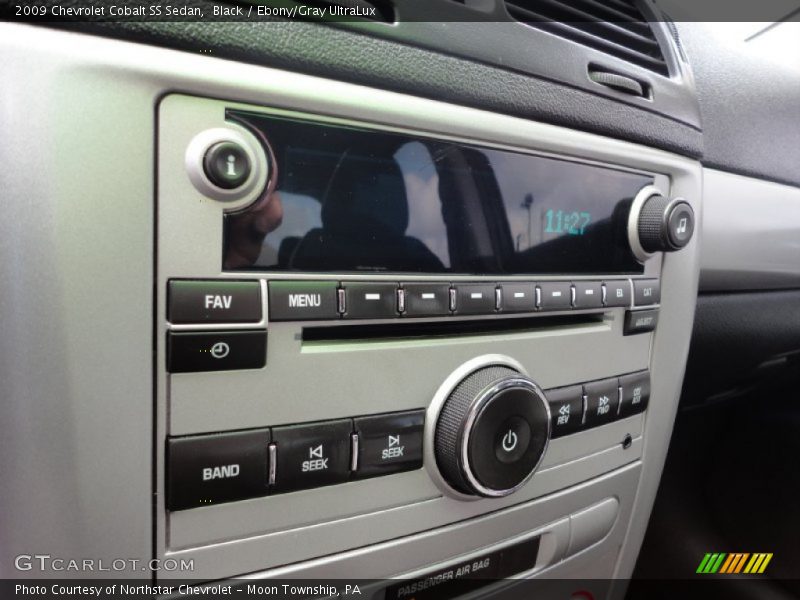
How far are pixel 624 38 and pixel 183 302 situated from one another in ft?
1.83

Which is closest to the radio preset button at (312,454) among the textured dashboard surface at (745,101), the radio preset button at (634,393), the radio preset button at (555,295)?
the radio preset button at (555,295)

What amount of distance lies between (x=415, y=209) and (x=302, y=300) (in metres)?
0.13

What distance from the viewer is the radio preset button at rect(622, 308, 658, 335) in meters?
0.61

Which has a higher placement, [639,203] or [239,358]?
[639,203]

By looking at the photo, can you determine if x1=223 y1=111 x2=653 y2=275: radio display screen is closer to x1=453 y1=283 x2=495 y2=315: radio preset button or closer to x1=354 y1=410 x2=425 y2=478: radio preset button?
x1=453 y1=283 x2=495 y2=315: radio preset button

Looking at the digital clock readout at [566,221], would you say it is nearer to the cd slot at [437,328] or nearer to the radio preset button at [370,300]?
the cd slot at [437,328]

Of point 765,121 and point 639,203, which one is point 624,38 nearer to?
point 639,203

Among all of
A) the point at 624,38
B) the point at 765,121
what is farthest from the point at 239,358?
the point at 765,121

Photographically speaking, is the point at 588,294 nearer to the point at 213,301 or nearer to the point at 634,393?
the point at 634,393

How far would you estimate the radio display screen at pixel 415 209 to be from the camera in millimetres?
389

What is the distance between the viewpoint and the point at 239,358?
1.22 feet

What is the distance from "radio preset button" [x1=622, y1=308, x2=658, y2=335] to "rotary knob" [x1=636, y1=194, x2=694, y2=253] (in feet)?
0.24

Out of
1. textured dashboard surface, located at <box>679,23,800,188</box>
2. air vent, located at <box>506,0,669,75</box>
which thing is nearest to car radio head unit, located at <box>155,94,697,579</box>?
air vent, located at <box>506,0,669,75</box>

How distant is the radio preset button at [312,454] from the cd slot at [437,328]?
7 centimetres
